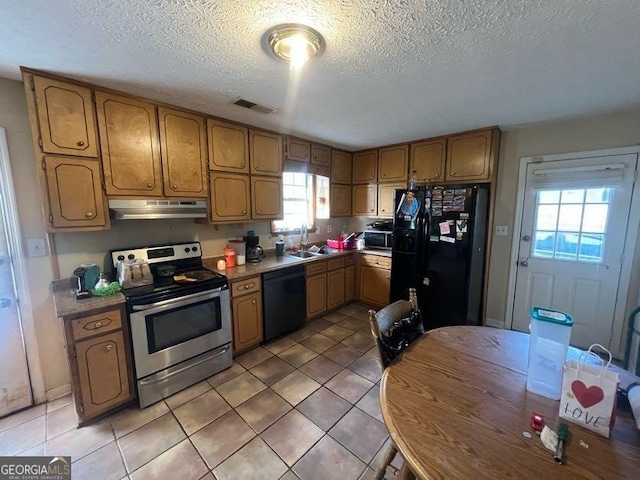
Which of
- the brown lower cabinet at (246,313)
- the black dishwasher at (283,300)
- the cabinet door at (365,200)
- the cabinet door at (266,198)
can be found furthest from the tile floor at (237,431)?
the cabinet door at (365,200)

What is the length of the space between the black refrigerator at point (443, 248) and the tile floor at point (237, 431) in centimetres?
112

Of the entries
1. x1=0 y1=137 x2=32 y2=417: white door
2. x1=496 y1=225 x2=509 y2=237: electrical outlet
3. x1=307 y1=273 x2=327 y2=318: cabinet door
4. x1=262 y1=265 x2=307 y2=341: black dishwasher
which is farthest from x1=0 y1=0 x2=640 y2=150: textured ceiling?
x1=307 y1=273 x2=327 y2=318: cabinet door

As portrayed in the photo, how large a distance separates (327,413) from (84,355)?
166 centimetres

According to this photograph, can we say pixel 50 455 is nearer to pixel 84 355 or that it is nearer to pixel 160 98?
pixel 84 355

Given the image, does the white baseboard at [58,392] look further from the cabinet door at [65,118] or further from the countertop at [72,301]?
the cabinet door at [65,118]

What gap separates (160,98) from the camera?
2057 millimetres

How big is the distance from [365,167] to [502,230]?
1934 mm

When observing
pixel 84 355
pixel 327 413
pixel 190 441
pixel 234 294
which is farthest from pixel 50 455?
pixel 327 413

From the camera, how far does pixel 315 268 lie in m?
3.23

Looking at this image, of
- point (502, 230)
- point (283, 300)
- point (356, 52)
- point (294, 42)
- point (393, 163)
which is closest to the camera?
point (294, 42)

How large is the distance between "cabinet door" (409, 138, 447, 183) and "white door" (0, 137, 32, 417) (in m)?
3.71

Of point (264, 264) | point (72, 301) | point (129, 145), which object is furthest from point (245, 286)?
point (129, 145)

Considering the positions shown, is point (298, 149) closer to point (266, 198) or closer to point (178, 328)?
point (266, 198)

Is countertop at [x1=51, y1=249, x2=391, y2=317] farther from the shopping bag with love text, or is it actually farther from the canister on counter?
the shopping bag with love text
